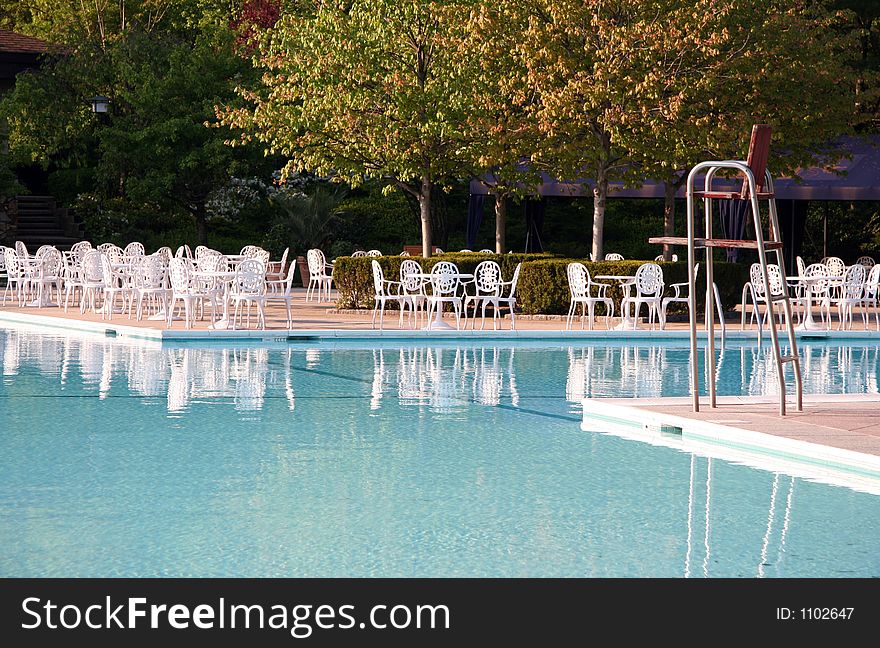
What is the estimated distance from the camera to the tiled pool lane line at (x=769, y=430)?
788 cm

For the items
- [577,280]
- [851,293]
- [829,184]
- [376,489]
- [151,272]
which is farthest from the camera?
[829,184]

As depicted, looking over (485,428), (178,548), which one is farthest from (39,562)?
(485,428)

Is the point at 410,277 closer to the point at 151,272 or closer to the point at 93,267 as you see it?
the point at 151,272

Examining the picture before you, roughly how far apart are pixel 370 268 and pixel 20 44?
1812cm

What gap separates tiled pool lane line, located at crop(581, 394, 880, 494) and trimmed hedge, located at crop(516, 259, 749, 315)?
33.7 feet

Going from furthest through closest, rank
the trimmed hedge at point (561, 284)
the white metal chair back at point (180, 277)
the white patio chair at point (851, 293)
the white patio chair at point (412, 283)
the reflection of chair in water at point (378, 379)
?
the trimmed hedge at point (561, 284), the white patio chair at point (851, 293), the white patio chair at point (412, 283), the white metal chair back at point (180, 277), the reflection of chair in water at point (378, 379)

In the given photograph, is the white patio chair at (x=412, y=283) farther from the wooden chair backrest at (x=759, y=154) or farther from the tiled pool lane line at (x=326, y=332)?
the wooden chair backrest at (x=759, y=154)

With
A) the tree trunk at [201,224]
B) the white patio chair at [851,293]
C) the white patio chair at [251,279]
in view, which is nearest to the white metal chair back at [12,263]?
the white patio chair at [251,279]

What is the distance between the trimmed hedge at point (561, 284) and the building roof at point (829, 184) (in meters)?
4.80

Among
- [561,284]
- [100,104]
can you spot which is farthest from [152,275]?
[100,104]

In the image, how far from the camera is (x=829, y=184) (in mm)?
27547

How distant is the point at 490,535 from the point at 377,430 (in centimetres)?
328

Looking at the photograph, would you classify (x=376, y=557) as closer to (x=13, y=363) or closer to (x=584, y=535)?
(x=584, y=535)

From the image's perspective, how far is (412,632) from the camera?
15.4 ft
